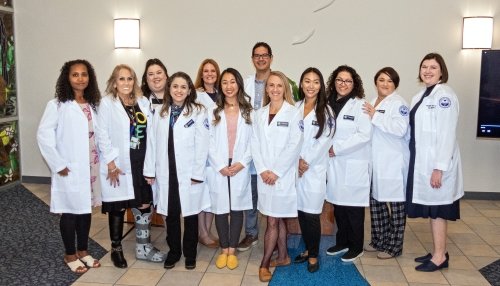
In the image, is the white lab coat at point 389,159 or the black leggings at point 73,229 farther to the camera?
the white lab coat at point 389,159

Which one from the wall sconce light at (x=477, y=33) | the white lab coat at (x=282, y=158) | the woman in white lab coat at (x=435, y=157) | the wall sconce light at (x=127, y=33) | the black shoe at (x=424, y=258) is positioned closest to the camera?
the white lab coat at (x=282, y=158)

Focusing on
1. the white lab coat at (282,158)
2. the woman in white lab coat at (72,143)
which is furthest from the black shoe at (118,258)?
the white lab coat at (282,158)

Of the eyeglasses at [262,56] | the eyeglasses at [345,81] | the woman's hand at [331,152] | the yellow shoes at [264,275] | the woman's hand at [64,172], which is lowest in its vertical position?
the yellow shoes at [264,275]

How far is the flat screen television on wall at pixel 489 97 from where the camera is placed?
4.59m

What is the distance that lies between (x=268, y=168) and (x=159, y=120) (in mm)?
824

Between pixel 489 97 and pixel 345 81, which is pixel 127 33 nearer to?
pixel 345 81

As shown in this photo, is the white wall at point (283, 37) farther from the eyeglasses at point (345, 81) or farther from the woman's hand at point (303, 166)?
the woman's hand at point (303, 166)

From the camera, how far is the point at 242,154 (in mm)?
3223

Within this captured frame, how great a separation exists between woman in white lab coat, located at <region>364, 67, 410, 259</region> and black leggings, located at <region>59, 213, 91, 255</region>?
2.13 meters

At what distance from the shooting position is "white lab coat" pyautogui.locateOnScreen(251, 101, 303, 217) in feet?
9.89

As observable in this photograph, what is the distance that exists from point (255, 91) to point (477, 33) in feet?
9.16

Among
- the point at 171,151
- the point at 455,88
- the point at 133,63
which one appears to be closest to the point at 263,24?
the point at 133,63

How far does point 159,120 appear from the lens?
3154mm

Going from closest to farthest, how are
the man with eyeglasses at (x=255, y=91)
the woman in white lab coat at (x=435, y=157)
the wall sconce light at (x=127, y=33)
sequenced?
the woman in white lab coat at (x=435, y=157), the man with eyeglasses at (x=255, y=91), the wall sconce light at (x=127, y=33)
